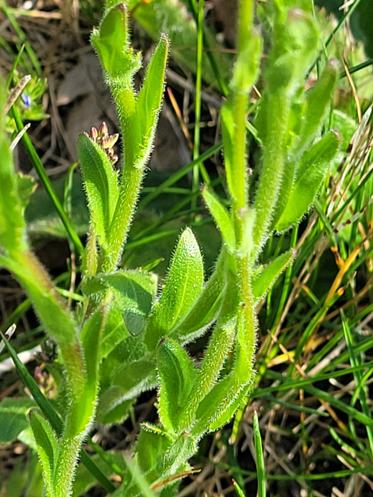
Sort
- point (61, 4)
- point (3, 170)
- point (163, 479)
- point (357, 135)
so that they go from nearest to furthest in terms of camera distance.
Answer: point (3, 170) → point (163, 479) → point (357, 135) → point (61, 4)

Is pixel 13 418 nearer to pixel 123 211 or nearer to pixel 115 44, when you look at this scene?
pixel 123 211

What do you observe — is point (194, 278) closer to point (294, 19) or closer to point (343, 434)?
point (294, 19)

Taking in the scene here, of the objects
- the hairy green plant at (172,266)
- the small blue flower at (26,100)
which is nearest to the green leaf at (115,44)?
the hairy green plant at (172,266)

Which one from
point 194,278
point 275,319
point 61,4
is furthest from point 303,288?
point 61,4

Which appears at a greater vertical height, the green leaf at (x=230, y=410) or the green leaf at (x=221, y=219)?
the green leaf at (x=221, y=219)

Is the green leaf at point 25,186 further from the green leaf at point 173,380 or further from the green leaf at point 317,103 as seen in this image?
the green leaf at point 317,103

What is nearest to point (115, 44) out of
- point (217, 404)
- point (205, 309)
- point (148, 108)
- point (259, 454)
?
point (148, 108)
